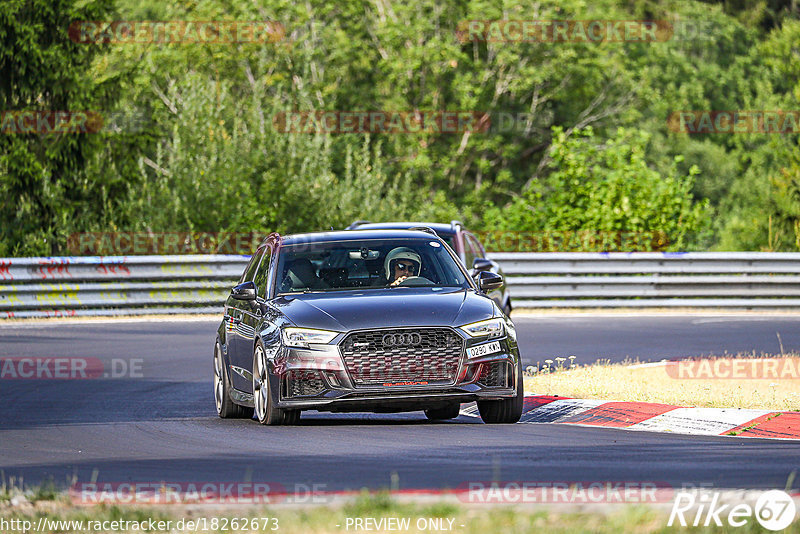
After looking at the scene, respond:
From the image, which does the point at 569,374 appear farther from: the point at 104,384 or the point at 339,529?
the point at 339,529

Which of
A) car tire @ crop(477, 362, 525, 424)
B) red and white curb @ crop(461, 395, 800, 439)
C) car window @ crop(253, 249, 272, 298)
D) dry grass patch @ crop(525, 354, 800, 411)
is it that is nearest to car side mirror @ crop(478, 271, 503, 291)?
car tire @ crop(477, 362, 525, 424)

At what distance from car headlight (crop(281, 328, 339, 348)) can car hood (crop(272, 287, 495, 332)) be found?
42 millimetres

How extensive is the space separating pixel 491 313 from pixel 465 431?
3.20ft

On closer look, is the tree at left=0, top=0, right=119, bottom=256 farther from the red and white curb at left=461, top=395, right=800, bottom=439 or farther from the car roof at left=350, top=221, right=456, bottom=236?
the red and white curb at left=461, top=395, right=800, bottom=439

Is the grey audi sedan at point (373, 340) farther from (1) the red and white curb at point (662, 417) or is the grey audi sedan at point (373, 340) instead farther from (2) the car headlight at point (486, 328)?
(1) the red and white curb at point (662, 417)

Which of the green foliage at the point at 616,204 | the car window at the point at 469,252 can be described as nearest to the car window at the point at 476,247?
the car window at the point at 469,252

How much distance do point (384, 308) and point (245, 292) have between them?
60.6 inches

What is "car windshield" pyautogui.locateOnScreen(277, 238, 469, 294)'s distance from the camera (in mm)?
12133

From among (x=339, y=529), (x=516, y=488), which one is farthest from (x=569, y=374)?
(x=339, y=529)

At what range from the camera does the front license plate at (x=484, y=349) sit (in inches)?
436

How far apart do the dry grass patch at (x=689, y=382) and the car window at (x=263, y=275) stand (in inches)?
107

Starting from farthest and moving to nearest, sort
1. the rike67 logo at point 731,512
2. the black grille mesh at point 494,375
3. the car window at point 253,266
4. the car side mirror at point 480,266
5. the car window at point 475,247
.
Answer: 1. the car window at point 475,247
2. the car side mirror at point 480,266
3. the car window at point 253,266
4. the black grille mesh at point 494,375
5. the rike67 logo at point 731,512

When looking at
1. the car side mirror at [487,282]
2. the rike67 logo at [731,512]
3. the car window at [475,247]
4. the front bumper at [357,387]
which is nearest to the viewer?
the rike67 logo at [731,512]

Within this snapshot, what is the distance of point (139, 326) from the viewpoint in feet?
76.9
